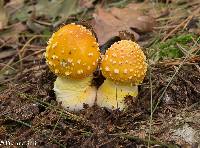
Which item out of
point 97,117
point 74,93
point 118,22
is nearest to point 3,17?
point 118,22

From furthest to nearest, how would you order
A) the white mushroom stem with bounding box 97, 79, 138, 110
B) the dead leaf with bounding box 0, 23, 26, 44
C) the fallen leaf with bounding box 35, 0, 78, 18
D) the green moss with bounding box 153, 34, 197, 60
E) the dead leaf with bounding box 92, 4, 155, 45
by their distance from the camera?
the fallen leaf with bounding box 35, 0, 78, 18 < the dead leaf with bounding box 0, 23, 26, 44 < the dead leaf with bounding box 92, 4, 155, 45 < the green moss with bounding box 153, 34, 197, 60 < the white mushroom stem with bounding box 97, 79, 138, 110

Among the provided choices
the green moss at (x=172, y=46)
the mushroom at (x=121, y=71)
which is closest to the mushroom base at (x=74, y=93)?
the mushroom at (x=121, y=71)

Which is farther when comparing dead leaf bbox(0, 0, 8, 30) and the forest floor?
dead leaf bbox(0, 0, 8, 30)

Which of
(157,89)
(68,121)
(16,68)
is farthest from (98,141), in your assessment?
(16,68)

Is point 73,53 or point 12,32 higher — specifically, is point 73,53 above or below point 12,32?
above

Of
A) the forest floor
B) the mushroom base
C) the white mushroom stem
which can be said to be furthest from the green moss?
the mushroom base

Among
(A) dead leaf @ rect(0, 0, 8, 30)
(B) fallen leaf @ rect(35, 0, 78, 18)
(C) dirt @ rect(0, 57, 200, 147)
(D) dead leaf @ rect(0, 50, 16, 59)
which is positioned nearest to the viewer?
(C) dirt @ rect(0, 57, 200, 147)

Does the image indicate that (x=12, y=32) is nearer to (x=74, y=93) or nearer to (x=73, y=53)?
(x=74, y=93)

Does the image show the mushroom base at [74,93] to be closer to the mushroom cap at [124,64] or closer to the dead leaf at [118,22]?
the mushroom cap at [124,64]

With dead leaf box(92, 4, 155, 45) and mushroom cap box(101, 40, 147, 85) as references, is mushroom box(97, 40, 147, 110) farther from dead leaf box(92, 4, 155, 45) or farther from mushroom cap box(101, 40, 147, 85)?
dead leaf box(92, 4, 155, 45)
